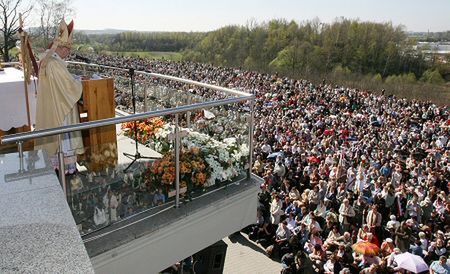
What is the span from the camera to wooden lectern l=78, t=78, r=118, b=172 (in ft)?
11.6

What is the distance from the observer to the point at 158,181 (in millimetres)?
4039

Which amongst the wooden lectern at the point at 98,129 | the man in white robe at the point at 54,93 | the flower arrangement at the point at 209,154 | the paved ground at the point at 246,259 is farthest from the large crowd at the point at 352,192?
the man in white robe at the point at 54,93

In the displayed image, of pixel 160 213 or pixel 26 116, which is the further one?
pixel 26 116

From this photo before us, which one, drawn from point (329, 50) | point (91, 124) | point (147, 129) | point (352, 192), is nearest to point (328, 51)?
point (329, 50)

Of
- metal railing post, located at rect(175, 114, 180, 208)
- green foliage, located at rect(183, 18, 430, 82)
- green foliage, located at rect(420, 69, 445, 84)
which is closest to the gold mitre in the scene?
metal railing post, located at rect(175, 114, 180, 208)

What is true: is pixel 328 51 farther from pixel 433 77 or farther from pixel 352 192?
pixel 352 192

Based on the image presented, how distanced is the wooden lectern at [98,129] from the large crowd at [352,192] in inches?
236

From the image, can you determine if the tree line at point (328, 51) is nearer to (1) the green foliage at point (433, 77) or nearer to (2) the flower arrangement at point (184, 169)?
(1) the green foliage at point (433, 77)

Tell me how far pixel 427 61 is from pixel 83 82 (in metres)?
64.1

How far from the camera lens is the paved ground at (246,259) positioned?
33.6ft

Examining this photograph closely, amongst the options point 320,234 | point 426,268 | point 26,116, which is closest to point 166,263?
point 26,116

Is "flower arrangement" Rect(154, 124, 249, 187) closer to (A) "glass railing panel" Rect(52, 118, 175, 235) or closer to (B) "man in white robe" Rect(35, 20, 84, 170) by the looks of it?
(A) "glass railing panel" Rect(52, 118, 175, 235)

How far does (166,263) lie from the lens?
390 centimetres

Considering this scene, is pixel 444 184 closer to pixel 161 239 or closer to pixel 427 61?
pixel 161 239
